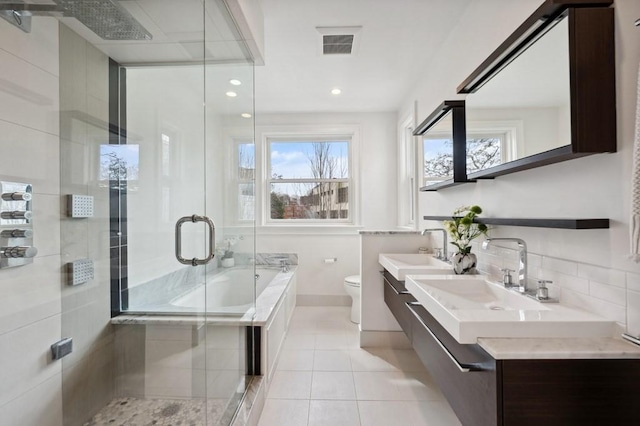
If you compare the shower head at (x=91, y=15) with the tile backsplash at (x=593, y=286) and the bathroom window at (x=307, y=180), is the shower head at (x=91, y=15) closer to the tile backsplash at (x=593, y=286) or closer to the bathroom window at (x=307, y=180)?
the bathroom window at (x=307, y=180)

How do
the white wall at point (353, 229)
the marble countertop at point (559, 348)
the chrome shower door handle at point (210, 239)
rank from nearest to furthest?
the marble countertop at point (559, 348)
the chrome shower door handle at point (210, 239)
the white wall at point (353, 229)

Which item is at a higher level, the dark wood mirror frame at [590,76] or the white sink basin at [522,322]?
the dark wood mirror frame at [590,76]

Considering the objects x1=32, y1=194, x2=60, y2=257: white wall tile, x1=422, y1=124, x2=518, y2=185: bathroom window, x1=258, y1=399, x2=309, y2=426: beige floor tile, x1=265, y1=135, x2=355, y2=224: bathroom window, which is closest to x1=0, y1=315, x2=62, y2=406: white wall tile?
x1=32, y1=194, x2=60, y2=257: white wall tile

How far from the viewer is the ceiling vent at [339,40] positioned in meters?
2.14

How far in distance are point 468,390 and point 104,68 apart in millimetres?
2525

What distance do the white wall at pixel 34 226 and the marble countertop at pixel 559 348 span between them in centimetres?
190

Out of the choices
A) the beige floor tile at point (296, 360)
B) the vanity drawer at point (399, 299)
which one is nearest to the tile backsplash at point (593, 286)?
the vanity drawer at point (399, 299)

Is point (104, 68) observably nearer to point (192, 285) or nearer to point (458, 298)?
point (192, 285)

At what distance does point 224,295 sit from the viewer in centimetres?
200

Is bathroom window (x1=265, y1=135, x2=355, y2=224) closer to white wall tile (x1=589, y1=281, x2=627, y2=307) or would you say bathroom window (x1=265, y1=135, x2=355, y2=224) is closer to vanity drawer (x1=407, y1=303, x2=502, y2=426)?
vanity drawer (x1=407, y1=303, x2=502, y2=426)

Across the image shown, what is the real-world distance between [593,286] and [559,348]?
1.17 ft

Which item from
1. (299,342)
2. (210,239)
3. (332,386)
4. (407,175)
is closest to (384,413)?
(332,386)

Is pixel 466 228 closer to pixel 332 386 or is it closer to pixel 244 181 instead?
pixel 332 386

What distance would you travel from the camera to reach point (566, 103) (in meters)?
1.09
